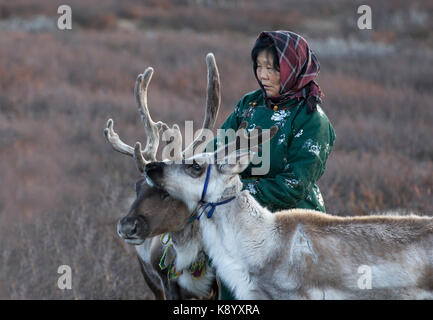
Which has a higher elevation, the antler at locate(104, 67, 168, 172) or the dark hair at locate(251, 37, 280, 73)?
the dark hair at locate(251, 37, 280, 73)

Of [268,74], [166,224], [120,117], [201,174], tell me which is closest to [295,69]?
[268,74]

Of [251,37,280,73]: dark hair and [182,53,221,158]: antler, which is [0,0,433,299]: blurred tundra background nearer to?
[182,53,221,158]: antler

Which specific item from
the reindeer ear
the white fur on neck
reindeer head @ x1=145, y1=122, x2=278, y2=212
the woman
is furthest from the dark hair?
the white fur on neck

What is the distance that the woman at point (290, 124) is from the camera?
3.69 metres

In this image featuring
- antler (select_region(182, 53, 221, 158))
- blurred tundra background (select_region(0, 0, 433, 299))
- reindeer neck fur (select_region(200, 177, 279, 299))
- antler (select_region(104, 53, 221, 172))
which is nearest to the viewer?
reindeer neck fur (select_region(200, 177, 279, 299))

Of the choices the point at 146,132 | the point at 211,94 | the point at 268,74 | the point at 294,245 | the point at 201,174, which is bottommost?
the point at 294,245

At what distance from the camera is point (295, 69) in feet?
12.5

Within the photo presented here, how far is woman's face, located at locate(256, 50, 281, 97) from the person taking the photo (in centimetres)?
387

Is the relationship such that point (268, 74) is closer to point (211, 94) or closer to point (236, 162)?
point (211, 94)

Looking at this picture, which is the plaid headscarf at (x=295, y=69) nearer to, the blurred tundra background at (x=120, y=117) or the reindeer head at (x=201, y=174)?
the reindeer head at (x=201, y=174)

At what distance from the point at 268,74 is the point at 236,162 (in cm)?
84

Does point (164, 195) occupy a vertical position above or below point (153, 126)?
below

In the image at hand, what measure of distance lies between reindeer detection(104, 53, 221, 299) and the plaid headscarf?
2.32 ft
